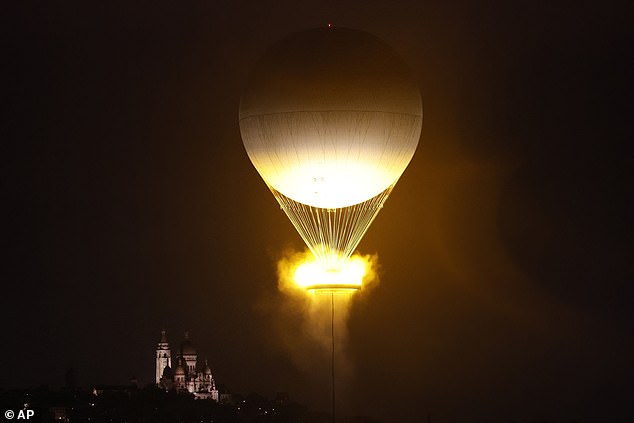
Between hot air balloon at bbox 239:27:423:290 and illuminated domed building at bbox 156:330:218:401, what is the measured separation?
54027mm

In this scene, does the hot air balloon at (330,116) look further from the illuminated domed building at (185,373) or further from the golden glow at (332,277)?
the illuminated domed building at (185,373)

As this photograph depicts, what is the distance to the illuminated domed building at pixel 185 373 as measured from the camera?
88500 millimetres

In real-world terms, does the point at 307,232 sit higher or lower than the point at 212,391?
lower

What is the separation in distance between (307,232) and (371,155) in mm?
2611

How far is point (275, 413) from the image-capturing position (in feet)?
188

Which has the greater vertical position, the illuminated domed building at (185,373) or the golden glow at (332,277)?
the illuminated domed building at (185,373)

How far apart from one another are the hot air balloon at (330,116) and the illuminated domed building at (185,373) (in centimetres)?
5403

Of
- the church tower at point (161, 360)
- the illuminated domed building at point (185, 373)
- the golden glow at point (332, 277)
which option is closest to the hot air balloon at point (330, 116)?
the golden glow at point (332, 277)

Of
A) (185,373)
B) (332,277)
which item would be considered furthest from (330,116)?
(185,373)

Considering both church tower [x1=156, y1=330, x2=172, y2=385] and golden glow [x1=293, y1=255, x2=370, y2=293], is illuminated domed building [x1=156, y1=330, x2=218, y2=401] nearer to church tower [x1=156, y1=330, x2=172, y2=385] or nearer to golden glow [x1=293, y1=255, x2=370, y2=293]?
church tower [x1=156, y1=330, x2=172, y2=385]

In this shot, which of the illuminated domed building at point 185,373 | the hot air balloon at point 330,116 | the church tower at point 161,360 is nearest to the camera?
the hot air balloon at point 330,116

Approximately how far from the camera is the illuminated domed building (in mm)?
88500

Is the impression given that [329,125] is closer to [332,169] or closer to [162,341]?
[332,169]

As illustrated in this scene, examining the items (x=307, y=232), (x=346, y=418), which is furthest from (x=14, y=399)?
(x=307, y=232)
